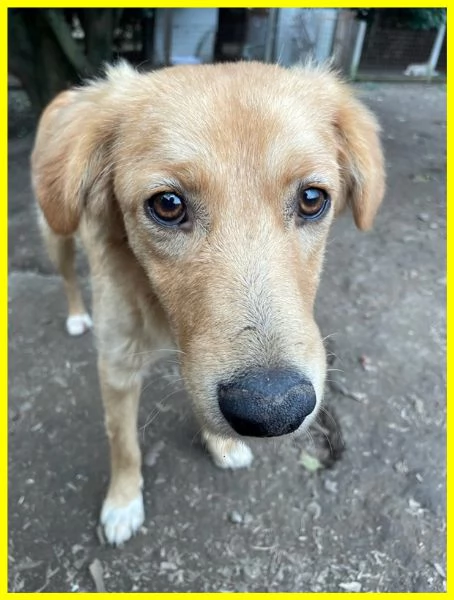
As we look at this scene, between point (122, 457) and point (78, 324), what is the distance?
1.67 m

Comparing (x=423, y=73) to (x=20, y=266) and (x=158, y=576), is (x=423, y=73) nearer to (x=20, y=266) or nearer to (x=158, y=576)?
(x=20, y=266)

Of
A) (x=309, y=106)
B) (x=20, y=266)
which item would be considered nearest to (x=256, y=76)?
(x=309, y=106)

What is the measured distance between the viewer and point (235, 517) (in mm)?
2830

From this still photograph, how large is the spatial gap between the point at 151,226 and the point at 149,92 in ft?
2.13

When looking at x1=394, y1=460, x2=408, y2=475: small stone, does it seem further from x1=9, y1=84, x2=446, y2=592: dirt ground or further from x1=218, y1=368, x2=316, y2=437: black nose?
x1=218, y1=368, x2=316, y2=437: black nose

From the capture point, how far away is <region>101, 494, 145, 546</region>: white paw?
269 centimetres

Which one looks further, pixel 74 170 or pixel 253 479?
pixel 253 479

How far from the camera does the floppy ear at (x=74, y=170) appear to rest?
221 centimetres

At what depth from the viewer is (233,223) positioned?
1.78 metres

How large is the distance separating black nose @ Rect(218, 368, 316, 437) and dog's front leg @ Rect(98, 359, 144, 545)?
3.82 feet

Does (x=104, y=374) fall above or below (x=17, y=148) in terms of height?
above

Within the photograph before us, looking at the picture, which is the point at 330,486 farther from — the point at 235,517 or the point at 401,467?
the point at 235,517

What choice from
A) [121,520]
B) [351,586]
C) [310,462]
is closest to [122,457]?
[121,520]

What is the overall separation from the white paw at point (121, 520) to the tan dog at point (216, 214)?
0.02 metres
